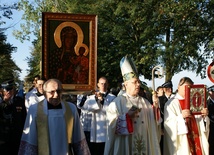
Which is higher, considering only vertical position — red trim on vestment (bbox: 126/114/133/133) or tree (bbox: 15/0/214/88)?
tree (bbox: 15/0/214/88)

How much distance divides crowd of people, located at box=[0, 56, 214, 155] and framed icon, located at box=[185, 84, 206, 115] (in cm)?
8

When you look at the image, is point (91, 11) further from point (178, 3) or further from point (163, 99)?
point (163, 99)

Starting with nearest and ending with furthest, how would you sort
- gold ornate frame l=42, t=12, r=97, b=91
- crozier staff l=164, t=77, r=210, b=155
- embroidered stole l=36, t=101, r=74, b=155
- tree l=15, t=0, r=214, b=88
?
1. embroidered stole l=36, t=101, r=74, b=155
2. crozier staff l=164, t=77, r=210, b=155
3. gold ornate frame l=42, t=12, r=97, b=91
4. tree l=15, t=0, r=214, b=88

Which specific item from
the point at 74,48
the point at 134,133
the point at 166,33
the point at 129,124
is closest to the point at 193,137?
the point at 134,133

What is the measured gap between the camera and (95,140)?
9.41m

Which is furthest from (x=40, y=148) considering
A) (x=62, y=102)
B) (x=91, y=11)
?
(x=91, y=11)

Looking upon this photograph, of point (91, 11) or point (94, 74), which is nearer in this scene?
point (94, 74)

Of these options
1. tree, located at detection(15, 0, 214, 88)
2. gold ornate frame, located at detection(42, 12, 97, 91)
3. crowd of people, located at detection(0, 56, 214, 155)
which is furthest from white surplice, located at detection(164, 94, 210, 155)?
tree, located at detection(15, 0, 214, 88)

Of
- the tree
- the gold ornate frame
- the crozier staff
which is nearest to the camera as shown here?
the crozier staff

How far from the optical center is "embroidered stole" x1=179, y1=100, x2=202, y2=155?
23.2 feet

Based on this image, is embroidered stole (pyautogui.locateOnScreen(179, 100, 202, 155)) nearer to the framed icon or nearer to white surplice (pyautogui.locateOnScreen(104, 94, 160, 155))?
the framed icon

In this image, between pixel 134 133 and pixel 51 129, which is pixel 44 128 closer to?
pixel 51 129

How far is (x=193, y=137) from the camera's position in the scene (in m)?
7.11

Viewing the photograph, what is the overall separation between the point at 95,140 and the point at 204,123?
297 cm
